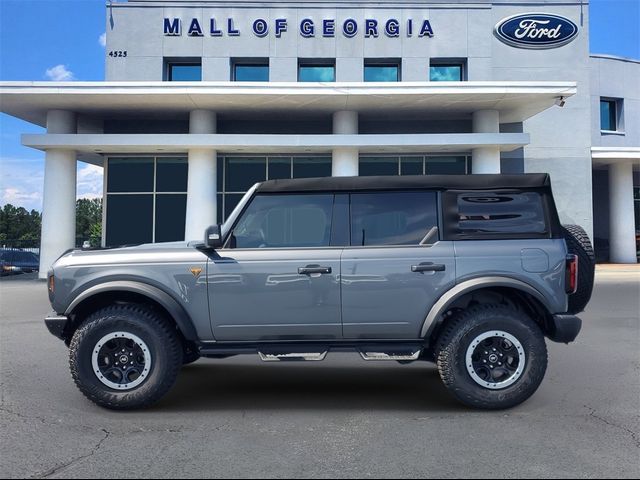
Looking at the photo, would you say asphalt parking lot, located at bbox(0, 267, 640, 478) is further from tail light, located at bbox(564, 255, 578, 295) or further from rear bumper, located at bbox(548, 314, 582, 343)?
tail light, located at bbox(564, 255, 578, 295)

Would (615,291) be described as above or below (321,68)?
below

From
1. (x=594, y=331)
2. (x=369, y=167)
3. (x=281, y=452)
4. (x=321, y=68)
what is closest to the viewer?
(x=281, y=452)

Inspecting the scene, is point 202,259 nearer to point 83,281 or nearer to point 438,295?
point 83,281

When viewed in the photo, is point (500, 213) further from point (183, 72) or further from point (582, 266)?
point (183, 72)

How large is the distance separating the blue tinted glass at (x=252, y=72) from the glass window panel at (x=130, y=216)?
6814 millimetres

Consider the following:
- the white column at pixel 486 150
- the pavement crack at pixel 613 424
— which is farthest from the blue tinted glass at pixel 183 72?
the pavement crack at pixel 613 424

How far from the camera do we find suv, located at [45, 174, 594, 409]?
473 cm

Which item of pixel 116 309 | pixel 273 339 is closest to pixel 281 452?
pixel 273 339

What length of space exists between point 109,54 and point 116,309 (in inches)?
835

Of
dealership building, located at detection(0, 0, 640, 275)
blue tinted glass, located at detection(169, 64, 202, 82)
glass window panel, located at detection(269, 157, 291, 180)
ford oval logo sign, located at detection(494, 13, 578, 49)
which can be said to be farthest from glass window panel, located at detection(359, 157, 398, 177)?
blue tinted glass, located at detection(169, 64, 202, 82)

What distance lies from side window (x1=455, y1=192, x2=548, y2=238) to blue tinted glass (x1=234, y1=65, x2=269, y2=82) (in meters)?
20.4

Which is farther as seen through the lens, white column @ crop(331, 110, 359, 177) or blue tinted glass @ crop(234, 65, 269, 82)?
blue tinted glass @ crop(234, 65, 269, 82)

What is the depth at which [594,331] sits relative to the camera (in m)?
8.95

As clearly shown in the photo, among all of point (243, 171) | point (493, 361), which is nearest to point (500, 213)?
point (493, 361)
